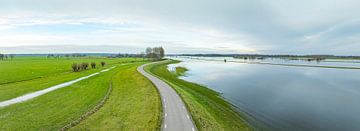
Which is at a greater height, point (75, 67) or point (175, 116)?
point (75, 67)

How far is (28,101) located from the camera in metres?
25.9

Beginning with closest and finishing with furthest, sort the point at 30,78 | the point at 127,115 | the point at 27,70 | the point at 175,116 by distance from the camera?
1. the point at 175,116
2. the point at 127,115
3. the point at 30,78
4. the point at 27,70

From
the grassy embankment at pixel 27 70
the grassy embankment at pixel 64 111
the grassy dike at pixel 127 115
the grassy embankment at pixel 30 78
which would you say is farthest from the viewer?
the grassy embankment at pixel 27 70

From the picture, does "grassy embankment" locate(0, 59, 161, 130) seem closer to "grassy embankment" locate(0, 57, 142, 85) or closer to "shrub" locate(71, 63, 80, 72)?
"grassy embankment" locate(0, 57, 142, 85)

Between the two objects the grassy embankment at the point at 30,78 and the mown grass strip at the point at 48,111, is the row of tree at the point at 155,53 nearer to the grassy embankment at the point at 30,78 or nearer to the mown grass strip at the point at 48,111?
the grassy embankment at the point at 30,78

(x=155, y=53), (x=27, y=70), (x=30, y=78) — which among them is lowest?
(x=30, y=78)

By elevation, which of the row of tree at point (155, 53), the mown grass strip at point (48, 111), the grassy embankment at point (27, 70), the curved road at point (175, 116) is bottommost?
the mown grass strip at point (48, 111)

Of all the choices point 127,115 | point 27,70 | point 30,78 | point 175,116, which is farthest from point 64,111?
point 27,70

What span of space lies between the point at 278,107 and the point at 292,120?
5.18 metres

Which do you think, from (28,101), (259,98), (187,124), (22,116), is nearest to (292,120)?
(259,98)

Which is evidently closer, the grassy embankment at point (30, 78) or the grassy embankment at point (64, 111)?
the grassy embankment at point (64, 111)

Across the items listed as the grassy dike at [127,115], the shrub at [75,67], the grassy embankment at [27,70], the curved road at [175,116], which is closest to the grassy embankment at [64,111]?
the grassy dike at [127,115]

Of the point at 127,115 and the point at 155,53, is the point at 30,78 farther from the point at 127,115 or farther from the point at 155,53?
the point at 155,53

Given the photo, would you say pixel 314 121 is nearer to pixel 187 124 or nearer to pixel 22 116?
pixel 187 124
